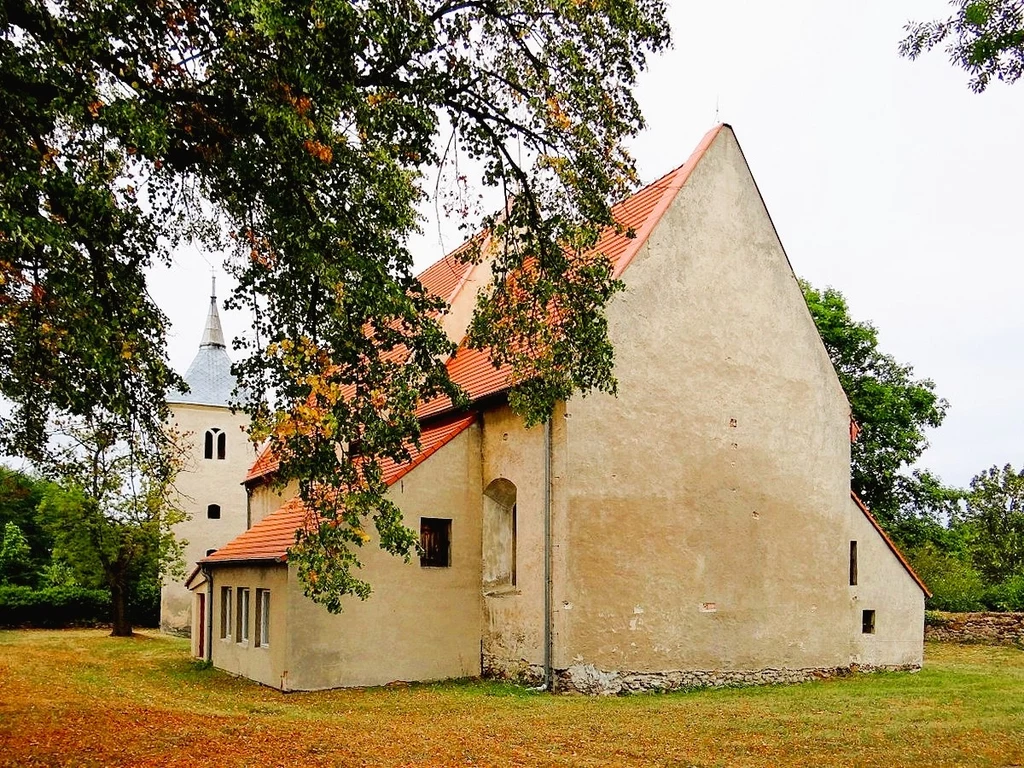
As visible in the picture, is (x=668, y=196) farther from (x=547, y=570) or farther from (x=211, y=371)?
(x=211, y=371)

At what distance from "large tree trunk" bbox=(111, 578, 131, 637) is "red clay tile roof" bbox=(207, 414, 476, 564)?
16.1m

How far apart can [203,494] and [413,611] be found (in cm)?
2479

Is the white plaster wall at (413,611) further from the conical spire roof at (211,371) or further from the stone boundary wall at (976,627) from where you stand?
the conical spire roof at (211,371)

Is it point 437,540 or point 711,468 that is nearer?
point 711,468

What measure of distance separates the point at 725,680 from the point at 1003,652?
11667mm

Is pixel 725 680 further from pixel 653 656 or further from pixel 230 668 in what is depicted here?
A: pixel 230 668

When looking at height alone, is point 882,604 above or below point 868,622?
above

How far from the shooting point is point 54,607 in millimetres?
39688

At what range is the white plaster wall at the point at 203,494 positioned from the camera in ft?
128

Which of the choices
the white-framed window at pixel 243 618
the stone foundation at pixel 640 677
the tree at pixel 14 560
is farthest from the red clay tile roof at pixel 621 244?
the tree at pixel 14 560

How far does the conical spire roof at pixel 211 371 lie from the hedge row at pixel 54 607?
9.25 m

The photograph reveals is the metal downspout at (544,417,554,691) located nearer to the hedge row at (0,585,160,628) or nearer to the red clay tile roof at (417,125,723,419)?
the red clay tile roof at (417,125,723,419)

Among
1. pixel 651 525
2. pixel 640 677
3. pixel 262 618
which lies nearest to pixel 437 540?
pixel 262 618

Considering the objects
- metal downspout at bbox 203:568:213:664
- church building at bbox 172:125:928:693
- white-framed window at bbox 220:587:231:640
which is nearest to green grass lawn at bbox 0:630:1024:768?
church building at bbox 172:125:928:693
